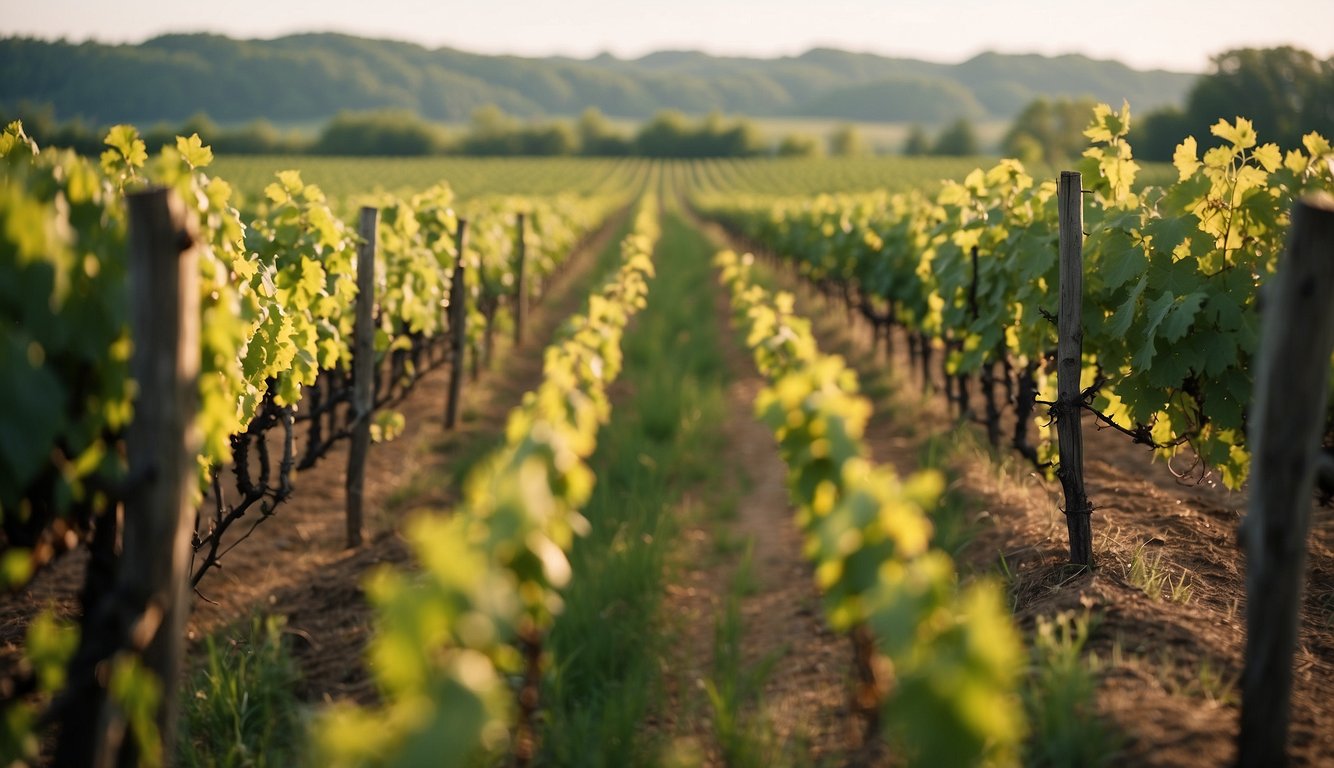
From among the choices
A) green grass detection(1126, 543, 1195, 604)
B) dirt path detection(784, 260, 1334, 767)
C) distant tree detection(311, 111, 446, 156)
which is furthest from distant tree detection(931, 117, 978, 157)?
green grass detection(1126, 543, 1195, 604)

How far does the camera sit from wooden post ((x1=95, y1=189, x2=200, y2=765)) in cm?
183

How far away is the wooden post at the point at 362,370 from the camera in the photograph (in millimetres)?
4988

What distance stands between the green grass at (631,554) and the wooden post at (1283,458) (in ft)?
5.64

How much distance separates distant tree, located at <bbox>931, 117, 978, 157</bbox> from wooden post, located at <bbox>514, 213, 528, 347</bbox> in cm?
8422

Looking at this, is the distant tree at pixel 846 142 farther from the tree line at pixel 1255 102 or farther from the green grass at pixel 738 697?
the green grass at pixel 738 697

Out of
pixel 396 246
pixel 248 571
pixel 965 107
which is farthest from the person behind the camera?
pixel 965 107

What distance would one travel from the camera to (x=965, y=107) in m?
187

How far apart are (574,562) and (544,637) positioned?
0.94 meters

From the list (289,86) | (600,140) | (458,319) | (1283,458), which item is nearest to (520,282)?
(458,319)

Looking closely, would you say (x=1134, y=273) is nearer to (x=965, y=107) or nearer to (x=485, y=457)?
(x=485, y=457)

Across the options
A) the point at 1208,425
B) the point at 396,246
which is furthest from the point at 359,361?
the point at 1208,425

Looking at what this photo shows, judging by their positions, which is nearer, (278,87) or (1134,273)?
(1134,273)

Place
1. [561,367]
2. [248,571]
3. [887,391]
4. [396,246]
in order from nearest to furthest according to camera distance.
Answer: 1. [561,367]
2. [248,571]
3. [396,246]
4. [887,391]

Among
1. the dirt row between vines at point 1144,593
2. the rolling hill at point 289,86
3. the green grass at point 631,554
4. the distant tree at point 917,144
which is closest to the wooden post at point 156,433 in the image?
the green grass at point 631,554
